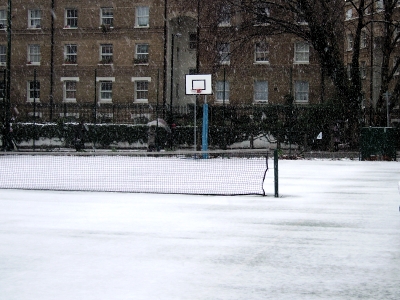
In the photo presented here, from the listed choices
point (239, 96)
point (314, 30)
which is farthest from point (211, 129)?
point (239, 96)

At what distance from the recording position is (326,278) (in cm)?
559

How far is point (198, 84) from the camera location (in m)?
25.3

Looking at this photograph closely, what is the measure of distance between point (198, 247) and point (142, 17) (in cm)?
3873

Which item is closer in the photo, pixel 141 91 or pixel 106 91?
pixel 141 91

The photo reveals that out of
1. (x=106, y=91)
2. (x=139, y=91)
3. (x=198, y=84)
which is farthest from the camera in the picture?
(x=106, y=91)

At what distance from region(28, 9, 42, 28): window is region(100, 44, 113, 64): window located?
4966 mm

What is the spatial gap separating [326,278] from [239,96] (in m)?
39.0

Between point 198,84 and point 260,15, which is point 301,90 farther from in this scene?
point 198,84

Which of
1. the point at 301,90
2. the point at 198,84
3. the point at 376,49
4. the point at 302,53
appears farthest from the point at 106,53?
the point at 198,84

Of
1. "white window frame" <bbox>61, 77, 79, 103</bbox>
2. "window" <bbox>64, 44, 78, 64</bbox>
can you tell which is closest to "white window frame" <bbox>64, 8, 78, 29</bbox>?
"window" <bbox>64, 44, 78, 64</bbox>

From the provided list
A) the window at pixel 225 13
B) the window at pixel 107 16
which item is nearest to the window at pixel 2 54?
the window at pixel 107 16

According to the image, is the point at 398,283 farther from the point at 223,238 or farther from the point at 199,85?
the point at 199,85

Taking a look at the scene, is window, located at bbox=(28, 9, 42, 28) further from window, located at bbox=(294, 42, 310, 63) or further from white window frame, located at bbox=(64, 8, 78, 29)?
window, located at bbox=(294, 42, 310, 63)

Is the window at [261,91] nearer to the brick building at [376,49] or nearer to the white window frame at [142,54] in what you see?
the brick building at [376,49]
